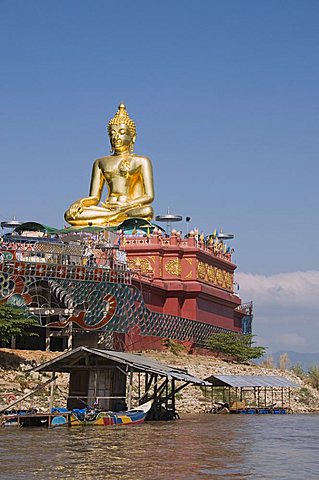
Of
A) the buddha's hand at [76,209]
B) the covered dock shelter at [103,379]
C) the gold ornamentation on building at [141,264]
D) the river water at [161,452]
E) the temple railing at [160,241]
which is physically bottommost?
the river water at [161,452]

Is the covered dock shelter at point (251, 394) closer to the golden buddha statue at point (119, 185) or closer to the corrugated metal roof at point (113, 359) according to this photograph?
the corrugated metal roof at point (113, 359)

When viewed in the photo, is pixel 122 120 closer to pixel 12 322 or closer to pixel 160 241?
pixel 160 241

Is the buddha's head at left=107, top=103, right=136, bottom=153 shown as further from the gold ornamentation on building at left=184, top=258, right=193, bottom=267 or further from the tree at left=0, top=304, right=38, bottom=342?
the tree at left=0, top=304, right=38, bottom=342

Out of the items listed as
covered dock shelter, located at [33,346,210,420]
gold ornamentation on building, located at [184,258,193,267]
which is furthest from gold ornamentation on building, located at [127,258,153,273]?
covered dock shelter, located at [33,346,210,420]

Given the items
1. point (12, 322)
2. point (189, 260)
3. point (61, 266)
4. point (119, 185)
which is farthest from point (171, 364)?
point (119, 185)

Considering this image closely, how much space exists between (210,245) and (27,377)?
1920 centimetres

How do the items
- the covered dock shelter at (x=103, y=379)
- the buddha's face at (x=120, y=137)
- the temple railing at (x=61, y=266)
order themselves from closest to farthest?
the covered dock shelter at (x=103, y=379), the temple railing at (x=61, y=266), the buddha's face at (x=120, y=137)

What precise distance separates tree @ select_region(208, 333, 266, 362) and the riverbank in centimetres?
145

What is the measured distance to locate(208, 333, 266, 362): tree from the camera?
151 ft

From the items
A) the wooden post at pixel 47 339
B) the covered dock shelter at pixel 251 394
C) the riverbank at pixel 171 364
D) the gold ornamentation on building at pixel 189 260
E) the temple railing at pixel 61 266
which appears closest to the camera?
the riverbank at pixel 171 364

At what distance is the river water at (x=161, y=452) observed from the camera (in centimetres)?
1585

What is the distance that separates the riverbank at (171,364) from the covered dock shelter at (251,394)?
52cm

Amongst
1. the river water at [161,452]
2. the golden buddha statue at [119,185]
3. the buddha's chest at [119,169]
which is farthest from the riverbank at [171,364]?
the buddha's chest at [119,169]

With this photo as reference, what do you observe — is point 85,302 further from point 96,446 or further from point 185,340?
point 96,446
